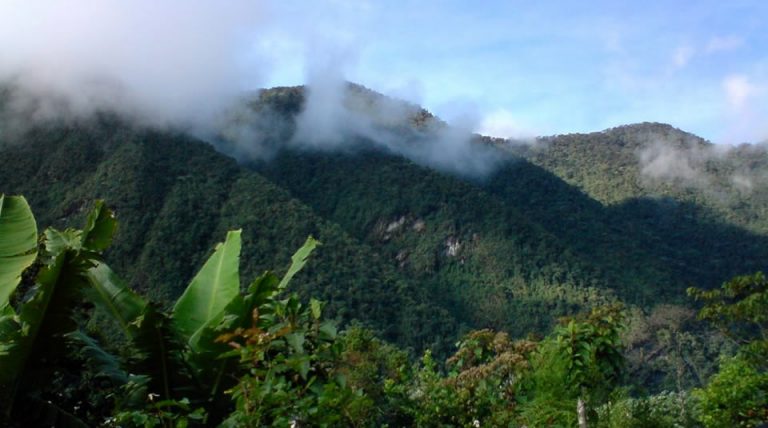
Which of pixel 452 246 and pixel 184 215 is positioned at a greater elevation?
pixel 184 215

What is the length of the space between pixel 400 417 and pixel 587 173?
320ft

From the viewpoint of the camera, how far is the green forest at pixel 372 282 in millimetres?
4402

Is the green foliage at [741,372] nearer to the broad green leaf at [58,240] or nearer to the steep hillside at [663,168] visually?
the broad green leaf at [58,240]

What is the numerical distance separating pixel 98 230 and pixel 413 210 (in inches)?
2760

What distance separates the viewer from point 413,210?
7475 cm

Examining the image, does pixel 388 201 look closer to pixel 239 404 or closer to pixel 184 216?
pixel 184 216

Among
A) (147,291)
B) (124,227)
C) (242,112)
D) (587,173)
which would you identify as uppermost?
(242,112)

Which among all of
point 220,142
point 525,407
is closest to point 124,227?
point 220,142

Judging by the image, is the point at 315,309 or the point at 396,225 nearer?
the point at 315,309

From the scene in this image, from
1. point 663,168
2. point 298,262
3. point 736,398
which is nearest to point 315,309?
point 298,262

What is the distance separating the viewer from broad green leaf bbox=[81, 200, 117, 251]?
475 centimetres

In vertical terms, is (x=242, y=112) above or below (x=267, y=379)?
above

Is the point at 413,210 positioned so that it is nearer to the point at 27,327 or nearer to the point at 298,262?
the point at 298,262

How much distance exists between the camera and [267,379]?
334cm
